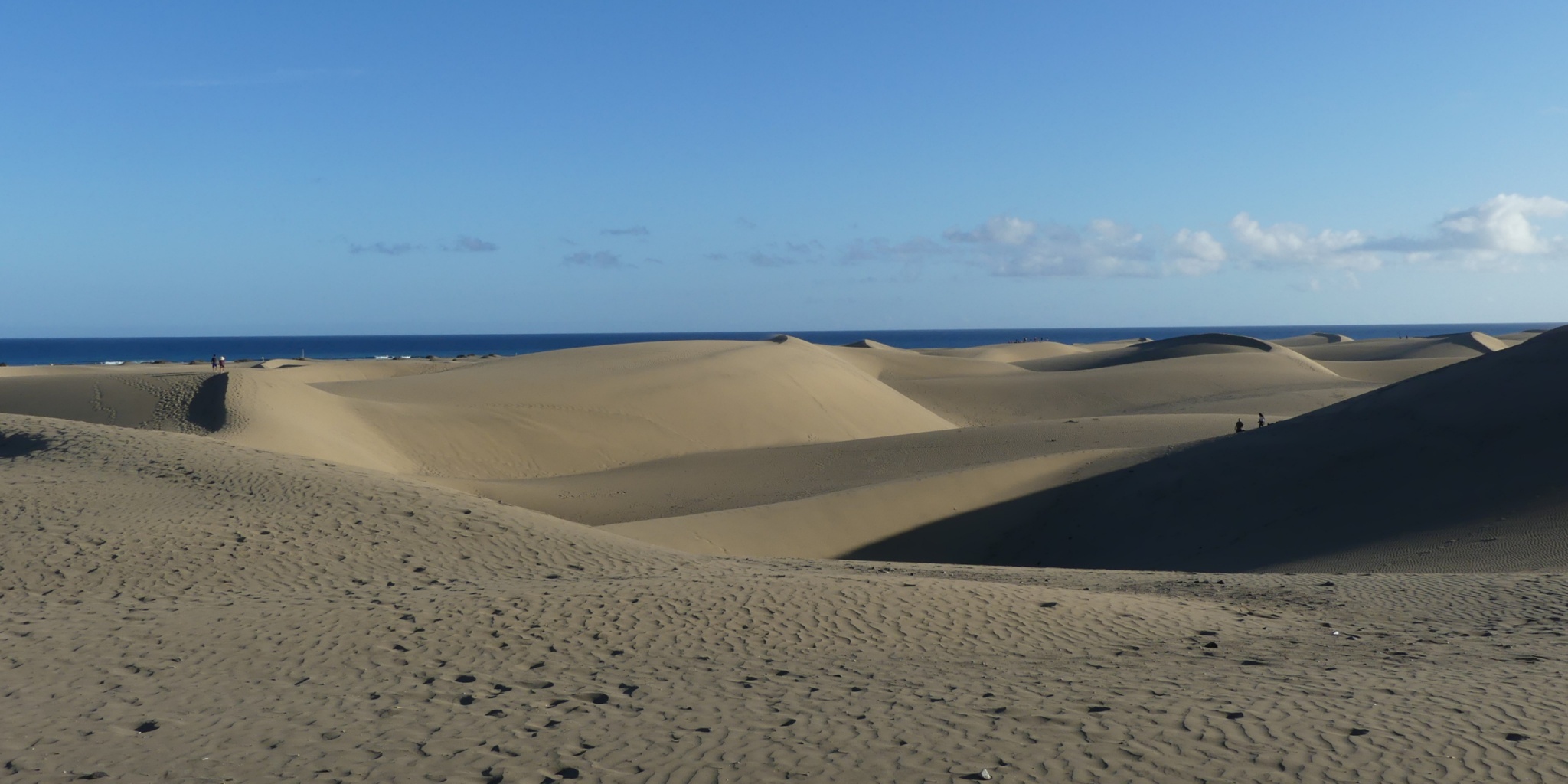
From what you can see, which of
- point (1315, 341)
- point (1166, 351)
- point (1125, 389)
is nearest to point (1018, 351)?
point (1166, 351)

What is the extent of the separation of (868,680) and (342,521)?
7445 millimetres

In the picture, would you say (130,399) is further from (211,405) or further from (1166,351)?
(1166,351)

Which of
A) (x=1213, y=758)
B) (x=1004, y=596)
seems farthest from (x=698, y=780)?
(x=1004, y=596)

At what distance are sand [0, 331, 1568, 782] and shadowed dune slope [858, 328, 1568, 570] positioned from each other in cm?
8

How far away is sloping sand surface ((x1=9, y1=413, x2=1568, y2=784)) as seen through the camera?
18.0 feet

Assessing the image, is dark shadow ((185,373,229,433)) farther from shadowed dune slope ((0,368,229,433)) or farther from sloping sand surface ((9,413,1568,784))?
sloping sand surface ((9,413,1568,784))

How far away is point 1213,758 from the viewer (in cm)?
532

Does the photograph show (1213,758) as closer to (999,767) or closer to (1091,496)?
(999,767)

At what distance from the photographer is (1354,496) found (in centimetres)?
1675

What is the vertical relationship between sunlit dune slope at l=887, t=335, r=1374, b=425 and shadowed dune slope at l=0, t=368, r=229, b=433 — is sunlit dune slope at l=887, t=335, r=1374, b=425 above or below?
below

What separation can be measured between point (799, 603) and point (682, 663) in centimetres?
182

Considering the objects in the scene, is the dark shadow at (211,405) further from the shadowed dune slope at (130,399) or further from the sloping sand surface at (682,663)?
the sloping sand surface at (682,663)

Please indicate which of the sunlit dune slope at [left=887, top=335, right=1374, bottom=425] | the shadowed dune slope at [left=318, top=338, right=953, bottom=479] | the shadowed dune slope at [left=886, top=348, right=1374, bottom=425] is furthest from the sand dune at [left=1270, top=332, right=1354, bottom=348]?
the shadowed dune slope at [left=318, top=338, right=953, bottom=479]

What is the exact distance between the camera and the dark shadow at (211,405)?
22.2 metres
